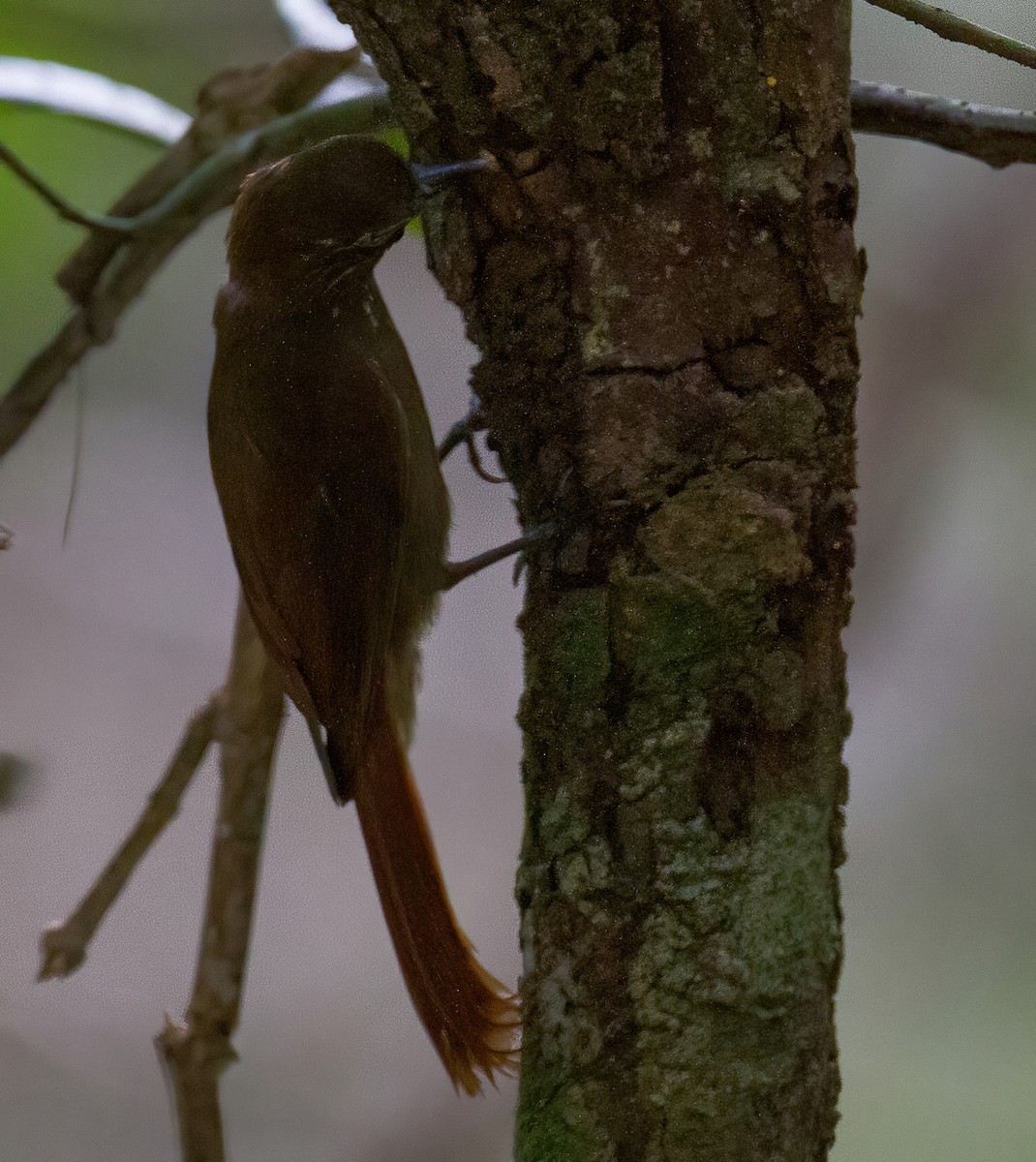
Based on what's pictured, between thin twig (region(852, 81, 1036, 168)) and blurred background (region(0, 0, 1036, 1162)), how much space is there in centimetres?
79

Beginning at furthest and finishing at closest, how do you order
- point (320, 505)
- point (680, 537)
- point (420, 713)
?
point (420, 713)
point (320, 505)
point (680, 537)

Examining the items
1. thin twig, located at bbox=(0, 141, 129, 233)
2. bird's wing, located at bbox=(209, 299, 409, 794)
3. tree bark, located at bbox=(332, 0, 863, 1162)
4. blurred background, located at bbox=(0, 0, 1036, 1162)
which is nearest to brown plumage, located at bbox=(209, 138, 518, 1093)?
bird's wing, located at bbox=(209, 299, 409, 794)

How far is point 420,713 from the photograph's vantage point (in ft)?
7.61

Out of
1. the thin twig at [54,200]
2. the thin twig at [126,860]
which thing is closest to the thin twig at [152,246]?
the thin twig at [54,200]

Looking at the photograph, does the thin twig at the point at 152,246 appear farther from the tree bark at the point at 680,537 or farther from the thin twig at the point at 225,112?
the tree bark at the point at 680,537

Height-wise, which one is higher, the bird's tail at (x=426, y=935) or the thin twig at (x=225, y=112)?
the thin twig at (x=225, y=112)

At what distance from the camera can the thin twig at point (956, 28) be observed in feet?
3.68

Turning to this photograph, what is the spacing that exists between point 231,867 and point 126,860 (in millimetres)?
142

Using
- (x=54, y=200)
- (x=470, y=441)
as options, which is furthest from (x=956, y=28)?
(x=54, y=200)

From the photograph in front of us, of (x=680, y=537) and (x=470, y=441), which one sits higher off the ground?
(x=470, y=441)

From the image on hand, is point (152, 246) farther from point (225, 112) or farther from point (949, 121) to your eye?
point (949, 121)

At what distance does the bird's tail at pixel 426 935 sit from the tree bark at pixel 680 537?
0.78 feet

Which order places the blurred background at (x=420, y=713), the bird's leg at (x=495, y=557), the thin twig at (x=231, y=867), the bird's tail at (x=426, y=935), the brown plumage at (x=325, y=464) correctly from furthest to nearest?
the blurred background at (x=420, y=713), the thin twig at (x=231, y=867), the brown plumage at (x=325, y=464), the bird's tail at (x=426, y=935), the bird's leg at (x=495, y=557)

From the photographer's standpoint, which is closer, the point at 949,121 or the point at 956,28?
the point at 956,28
